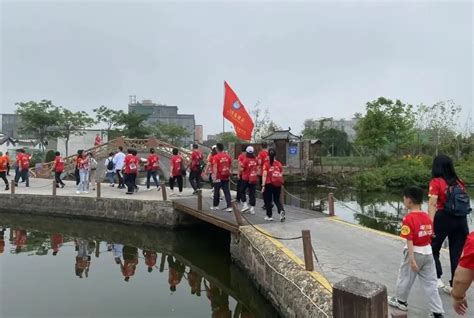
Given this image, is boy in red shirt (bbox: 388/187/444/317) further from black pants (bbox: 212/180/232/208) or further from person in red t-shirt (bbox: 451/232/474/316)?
black pants (bbox: 212/180/232/208)

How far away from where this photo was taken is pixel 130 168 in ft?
49.8

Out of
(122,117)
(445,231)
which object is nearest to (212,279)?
(445,231)

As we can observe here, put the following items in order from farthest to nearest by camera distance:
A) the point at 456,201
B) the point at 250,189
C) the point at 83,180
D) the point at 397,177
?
1. the point at 397,177
2. the point at 83,180
3. the point at 250,189
4. the point at 456,201

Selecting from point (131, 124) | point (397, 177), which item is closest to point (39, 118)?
point (131, 124)

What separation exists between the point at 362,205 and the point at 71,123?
30.6 metres

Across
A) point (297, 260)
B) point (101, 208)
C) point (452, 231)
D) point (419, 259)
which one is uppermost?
point (452, 231)

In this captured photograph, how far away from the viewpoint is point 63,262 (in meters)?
10.2

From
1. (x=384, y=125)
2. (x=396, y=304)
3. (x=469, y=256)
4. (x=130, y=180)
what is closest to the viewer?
(x=469, y=256)

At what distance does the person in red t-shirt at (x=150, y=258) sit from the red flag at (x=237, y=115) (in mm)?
4522

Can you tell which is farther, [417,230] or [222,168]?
[222,168]

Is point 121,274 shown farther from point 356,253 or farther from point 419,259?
point 419,259

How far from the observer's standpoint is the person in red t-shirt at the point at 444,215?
5.31 m

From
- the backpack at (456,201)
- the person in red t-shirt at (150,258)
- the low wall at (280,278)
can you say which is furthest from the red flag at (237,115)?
the backpack at (456,201)

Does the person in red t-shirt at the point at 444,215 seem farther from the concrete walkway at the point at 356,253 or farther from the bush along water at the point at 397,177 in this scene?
the bush along water at the point at 397,177
